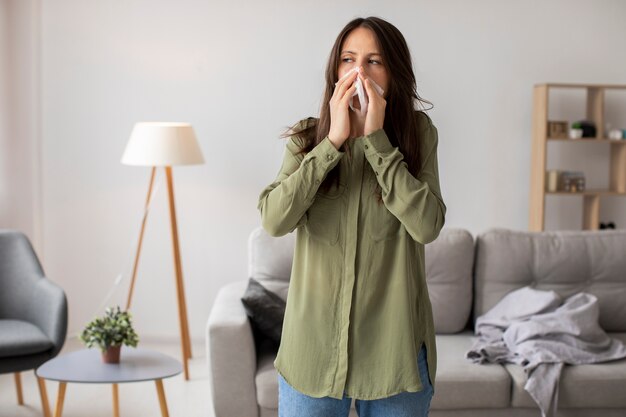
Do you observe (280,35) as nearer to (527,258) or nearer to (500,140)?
(500,140)

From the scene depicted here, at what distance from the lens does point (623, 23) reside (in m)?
4.83

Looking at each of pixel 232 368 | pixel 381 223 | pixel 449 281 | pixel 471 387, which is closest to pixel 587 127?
pixel 449 281

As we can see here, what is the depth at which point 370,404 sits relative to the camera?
1.61 metres

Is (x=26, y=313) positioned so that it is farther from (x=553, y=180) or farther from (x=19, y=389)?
(x=553, y=180)

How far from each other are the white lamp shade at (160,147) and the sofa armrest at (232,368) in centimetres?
122

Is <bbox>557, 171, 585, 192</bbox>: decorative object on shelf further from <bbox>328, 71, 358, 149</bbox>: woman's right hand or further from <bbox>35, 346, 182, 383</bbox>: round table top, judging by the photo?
<bbox>328, 71, 358, 149</bbox>: woman's right hand

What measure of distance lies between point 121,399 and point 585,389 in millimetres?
2100

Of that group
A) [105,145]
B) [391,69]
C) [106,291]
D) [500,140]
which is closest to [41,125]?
[105,145]

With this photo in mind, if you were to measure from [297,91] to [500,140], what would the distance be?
123cm

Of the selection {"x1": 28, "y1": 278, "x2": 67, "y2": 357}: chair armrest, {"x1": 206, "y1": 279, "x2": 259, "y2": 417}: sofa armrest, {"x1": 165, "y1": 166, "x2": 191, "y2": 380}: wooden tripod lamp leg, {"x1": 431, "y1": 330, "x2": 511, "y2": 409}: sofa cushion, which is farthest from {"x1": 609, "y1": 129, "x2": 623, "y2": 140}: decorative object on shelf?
{"x1": 28, "y1": 278, "x2": 67, "y2": 357}: chair armrest

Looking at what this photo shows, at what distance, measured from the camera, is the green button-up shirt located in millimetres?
1563

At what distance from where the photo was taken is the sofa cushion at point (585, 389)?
3.18m

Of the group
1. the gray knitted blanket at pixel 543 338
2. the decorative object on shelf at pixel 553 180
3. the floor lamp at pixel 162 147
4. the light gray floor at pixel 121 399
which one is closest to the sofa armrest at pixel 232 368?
the light gray floor at pixel 121 399

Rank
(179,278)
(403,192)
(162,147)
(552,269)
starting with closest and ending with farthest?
(403,192) < (552,269) < (162,147) < (179,278)
